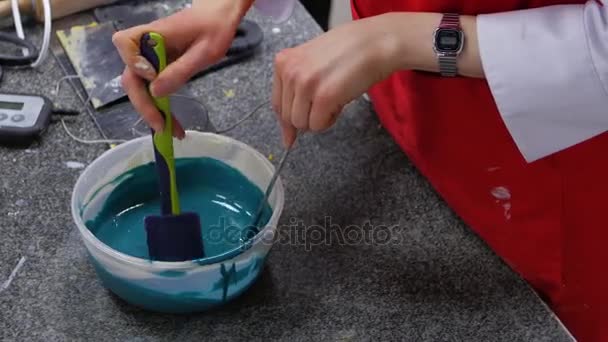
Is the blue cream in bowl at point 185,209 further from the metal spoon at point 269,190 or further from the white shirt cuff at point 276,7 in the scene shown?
the white shirt cuff at point 276,7

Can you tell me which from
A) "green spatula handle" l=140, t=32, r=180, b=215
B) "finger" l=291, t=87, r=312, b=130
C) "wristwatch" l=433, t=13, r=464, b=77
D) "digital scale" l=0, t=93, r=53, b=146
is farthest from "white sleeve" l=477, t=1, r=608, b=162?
"digital scale" l=0, t=93, r=53, b=146

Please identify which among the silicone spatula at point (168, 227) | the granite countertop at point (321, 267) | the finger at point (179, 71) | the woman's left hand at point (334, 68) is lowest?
the granite countertop at point (321, 267)

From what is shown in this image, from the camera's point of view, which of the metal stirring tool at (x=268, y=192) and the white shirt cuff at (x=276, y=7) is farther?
the white shirt cuff at (x=276, y=7)

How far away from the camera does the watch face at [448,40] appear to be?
542 millimetres

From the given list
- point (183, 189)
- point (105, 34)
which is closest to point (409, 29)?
point (183, 189)

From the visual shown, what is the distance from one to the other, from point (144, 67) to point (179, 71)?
0.09 ft

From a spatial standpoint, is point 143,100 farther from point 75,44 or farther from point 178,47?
point 75,44

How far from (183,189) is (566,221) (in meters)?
0.34

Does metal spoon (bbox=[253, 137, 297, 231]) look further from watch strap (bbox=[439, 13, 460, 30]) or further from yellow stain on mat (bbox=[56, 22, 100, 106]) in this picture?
yellow stain on mat (bbox=[56, 22, 100, 106])

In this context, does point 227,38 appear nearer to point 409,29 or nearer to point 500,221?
point 409,29

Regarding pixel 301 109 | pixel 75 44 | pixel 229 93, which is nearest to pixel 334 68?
pixel 301 109

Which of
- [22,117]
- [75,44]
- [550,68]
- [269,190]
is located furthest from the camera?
[75,44]

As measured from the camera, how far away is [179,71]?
1.87ft

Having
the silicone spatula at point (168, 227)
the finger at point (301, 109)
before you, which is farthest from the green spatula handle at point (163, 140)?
the finger at point (301, 109)
